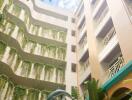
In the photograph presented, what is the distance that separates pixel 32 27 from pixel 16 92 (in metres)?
6.65

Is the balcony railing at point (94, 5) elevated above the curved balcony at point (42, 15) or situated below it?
below

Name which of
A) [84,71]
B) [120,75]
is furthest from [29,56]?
[120,75]

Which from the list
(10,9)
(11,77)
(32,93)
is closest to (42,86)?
(32,93)

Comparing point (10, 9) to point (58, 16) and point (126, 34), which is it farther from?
point (126, 34)

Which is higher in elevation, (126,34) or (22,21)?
(22,21)

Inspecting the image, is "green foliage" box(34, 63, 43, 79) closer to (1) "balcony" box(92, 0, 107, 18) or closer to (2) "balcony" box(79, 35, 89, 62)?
(2) "balcony" box(79, 35, 89, 62)

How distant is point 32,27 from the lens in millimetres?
20812

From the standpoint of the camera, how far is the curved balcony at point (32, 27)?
1845cm

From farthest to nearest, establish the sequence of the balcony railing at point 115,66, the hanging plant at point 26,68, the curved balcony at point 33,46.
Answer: the curved balcony at point 33,46 < the hanging plant at point 26,68 < the balcony railing at point 115,66

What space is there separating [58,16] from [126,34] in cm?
1313

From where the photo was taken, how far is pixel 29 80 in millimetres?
16969

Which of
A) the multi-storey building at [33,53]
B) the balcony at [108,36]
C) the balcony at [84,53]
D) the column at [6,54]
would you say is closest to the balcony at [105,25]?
the balcony at [108,36]

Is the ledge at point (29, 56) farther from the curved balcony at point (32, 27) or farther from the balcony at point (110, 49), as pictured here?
the balcony at point (110, 49)

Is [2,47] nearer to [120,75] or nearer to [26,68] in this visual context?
[26,68]
